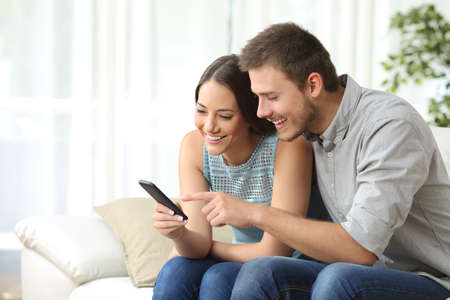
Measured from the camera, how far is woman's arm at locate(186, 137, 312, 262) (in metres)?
1.69

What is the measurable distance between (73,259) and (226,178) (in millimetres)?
684

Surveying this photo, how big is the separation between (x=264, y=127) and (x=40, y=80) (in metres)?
1.72

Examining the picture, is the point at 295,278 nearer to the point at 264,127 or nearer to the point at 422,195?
the point at 422,195

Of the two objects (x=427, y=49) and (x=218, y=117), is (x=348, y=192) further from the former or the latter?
(x=427, y=49)

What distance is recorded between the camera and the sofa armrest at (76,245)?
213 centimetres

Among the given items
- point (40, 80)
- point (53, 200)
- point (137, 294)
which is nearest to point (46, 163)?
point (53, 200)

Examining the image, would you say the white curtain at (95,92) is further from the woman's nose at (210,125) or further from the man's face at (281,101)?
the man's face at (281,101)

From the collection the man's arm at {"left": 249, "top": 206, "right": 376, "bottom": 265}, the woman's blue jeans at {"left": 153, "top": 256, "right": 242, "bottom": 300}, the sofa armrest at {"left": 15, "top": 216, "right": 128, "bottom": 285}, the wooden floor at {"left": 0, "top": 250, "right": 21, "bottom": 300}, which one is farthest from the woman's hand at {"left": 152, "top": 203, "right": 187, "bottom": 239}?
the wooden floor at {"left": 0, "top": 250, "right": 21, "bottom": 300}

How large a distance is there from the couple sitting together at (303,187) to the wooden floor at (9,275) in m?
1.63

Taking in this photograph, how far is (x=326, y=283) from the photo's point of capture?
50.8 inches

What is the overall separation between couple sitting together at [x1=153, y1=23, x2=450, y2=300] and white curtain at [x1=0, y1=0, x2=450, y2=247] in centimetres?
129

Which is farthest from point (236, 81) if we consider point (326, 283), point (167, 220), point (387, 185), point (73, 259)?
point (73, 259)

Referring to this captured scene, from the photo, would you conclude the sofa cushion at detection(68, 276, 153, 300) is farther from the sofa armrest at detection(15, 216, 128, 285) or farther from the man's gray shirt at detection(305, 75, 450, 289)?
the man's gray shirt at detection(305, 75, 450, 289)

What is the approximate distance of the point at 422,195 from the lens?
1510mm
